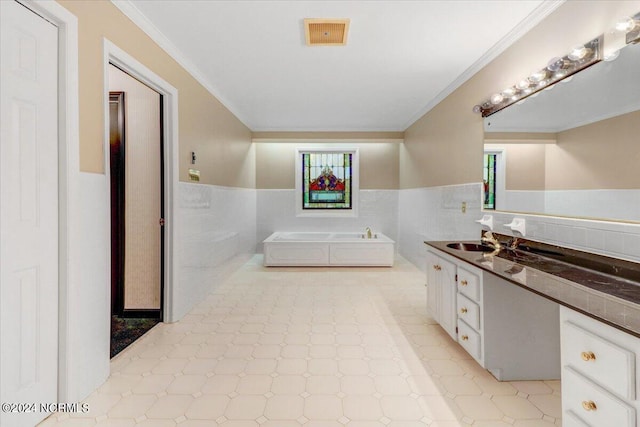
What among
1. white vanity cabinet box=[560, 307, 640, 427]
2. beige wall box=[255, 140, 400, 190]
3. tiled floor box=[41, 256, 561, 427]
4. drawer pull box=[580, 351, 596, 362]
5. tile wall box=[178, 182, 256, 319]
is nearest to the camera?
white vanity cabinet box=[560, 307, 640, 427]

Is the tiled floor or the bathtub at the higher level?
the bathtub

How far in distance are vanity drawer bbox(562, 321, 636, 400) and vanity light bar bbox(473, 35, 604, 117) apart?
164 centimetres

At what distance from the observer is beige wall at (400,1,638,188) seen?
77.6 inches

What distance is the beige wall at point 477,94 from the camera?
197 centimetres

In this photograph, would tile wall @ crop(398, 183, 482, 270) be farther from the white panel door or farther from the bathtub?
the white panel door

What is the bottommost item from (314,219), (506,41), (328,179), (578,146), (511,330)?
(511,330)

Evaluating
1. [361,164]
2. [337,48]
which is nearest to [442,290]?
[337,48]

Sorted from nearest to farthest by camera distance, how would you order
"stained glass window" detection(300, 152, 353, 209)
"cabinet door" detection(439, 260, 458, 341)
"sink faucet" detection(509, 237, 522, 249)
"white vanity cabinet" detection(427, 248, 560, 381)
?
"white vanity cabinet" detection(427, 248, 560, 381)
"cabinet door" detection(439, 260, 458, 341)
"sink faucet" detection(509, 237, 522, 249)
"stained glass window" detection(300, 152, 353, 209)

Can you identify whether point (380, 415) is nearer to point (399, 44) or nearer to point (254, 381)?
point (254, 381)

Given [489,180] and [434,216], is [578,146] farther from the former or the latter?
[434,216]

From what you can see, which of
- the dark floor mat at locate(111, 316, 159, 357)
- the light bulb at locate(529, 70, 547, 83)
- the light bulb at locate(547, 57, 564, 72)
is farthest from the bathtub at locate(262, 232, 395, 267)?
the light bulb at locate(547, 57, 564, 72)

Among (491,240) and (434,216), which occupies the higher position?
(434,216)

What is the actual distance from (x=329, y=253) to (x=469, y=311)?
10.6 ft

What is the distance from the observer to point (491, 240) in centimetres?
282
